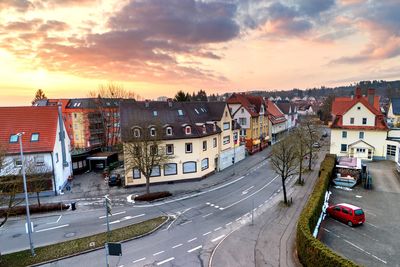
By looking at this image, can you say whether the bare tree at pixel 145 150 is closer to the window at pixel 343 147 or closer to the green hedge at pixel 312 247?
the green hedge at pixel 312 247

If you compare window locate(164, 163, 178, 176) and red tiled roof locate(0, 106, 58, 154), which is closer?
red tiled roof locate(0, 106, 58, 154)

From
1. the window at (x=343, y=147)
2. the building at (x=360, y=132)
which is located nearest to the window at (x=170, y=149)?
the building at (x=360, y=132)

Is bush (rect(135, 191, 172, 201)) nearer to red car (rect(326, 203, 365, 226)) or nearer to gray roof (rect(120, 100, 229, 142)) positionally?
gray roof (rect(120, 100, 229, 142))

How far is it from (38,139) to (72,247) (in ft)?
59.0

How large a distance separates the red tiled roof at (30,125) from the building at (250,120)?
115ft

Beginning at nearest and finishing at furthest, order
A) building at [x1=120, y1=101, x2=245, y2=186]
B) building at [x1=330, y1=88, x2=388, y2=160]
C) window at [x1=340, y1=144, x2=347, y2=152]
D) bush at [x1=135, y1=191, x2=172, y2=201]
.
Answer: bush at [x1=135, y1=191, x2=172, y2=201], building at [x1=120, y1=101, x2=245, y2=186], building at [x1=330, y1=88, x2=388, y2=160], window at [x1=340, y1=144, x2=347, y2=152]

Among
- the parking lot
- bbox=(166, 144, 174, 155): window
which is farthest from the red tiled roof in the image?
the parking lot

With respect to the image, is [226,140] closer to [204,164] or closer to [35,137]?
[204,164]

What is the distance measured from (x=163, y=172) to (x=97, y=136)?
37026 millimetres

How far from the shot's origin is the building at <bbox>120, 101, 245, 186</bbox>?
3428 centimetres

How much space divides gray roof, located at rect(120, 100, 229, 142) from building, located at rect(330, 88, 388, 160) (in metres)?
22.2

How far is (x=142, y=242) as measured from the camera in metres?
20.0

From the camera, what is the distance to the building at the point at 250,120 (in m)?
56.4

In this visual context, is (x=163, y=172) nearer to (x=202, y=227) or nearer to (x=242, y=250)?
(x=202, y=227)
